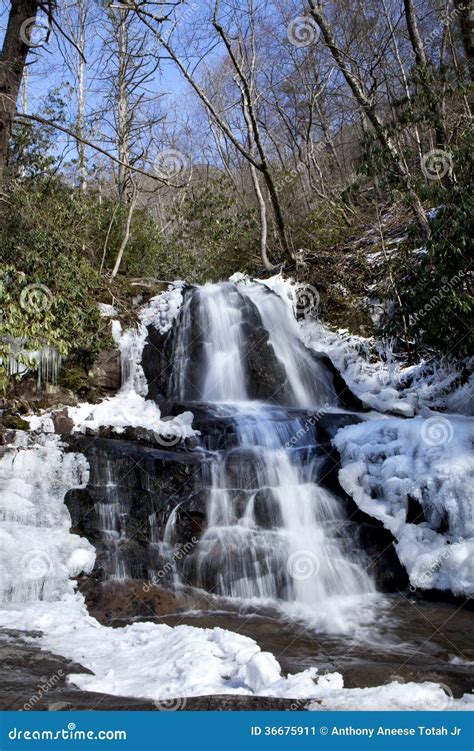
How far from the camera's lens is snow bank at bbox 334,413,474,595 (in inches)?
230

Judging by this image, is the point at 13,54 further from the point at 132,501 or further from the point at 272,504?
the point at 272,504

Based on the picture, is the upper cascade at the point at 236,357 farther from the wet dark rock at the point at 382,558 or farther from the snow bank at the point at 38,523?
the wet dark rock at the point at 382,558

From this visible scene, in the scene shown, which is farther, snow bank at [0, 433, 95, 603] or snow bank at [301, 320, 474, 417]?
snow bank at [301, 320, 474, 417]

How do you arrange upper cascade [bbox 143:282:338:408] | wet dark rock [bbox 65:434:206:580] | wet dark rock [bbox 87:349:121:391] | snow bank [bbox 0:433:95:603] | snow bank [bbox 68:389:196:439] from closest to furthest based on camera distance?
snow bank [bbox 0:433:95:603], wet dark rock [bbox 65:434:206:580], snow bank [bbox 68:389:196:439], wet dark rock [bbox 87:349:121:391], upper cascade [bbox 143:282:338:408]

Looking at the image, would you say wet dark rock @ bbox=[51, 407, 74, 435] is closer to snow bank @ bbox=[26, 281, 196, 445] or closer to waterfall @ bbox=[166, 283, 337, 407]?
snow bank @ bbox=[26, 281, 196, 445]

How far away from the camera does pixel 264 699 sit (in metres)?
3.09

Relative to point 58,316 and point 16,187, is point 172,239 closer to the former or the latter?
point 16,187

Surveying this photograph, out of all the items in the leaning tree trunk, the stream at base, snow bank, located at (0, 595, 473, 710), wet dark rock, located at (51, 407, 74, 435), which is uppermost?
the leaning tree trunk

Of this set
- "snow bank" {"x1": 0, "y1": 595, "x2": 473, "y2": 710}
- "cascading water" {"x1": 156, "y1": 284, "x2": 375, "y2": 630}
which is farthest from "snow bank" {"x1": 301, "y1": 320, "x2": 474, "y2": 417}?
"snow bank" {"x1": 0, "y1": 595, "x2": 473, "y2": 710}

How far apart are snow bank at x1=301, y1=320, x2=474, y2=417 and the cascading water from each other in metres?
0.61

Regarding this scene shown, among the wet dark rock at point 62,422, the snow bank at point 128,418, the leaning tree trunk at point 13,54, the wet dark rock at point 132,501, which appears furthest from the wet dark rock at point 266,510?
the leaning tree trunk at point 13,54

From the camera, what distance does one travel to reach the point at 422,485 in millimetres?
6473

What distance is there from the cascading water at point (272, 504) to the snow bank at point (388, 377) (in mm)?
607

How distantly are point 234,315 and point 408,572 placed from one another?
6360 millimetres
